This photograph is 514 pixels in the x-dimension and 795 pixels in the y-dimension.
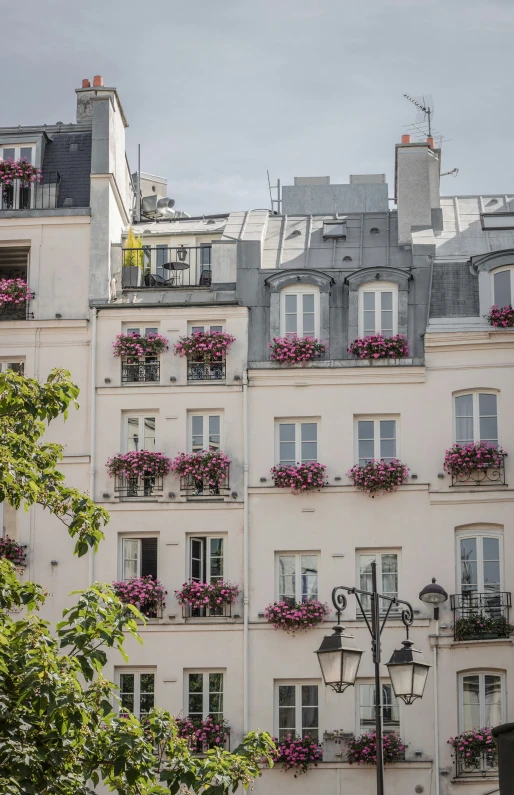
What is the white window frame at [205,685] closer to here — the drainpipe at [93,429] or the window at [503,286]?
the drainpipe at [93,429]

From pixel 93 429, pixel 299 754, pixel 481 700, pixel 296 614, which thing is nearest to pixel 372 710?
pixel 299 754

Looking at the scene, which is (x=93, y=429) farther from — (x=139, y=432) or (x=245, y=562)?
(x=245, y=562)

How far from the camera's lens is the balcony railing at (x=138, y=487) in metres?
38.0

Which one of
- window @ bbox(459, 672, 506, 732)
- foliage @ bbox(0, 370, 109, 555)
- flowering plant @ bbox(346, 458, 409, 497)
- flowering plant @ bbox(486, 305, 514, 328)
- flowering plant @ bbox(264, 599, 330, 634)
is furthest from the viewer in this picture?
flowering plant @ bbox(486, 305, 514, 328)

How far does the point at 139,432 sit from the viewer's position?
38750 mm

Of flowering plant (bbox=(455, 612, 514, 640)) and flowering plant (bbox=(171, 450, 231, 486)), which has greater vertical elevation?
flowering plant (bbox=(171, 450, 231, 486))

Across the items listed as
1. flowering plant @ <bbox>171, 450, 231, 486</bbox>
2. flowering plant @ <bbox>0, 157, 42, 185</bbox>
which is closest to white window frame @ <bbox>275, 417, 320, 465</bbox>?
flowering plant @ <bbox>171, 450, 231, 486</bbox>

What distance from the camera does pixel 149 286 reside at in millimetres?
40938

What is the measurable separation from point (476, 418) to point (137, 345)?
8733 mm

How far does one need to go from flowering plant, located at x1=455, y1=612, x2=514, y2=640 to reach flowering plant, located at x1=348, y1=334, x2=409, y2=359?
22.6 feet

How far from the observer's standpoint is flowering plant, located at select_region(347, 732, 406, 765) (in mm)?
35125

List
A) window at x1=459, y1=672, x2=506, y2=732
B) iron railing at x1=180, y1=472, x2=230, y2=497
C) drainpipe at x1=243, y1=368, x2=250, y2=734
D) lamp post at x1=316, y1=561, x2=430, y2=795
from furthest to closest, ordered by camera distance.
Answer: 1. iron railing at x1=180, y1=472, x2=230, y2=497
2. drainpipe at x1=243, y1=368, x2=250, y2=734
3. window at x1=459, y1=672, x2=506, y2=732
4. lamp post at x1=316, y1=561, x2=430, y2=795

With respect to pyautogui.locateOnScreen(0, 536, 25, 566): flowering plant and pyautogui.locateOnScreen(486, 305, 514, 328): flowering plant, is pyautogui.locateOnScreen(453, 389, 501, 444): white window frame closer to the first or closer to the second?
pyautogui.locateOnScreen(486, 305, 514, 328): flowering plant

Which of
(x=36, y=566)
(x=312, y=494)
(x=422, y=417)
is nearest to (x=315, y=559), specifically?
(x=312, y=494)
